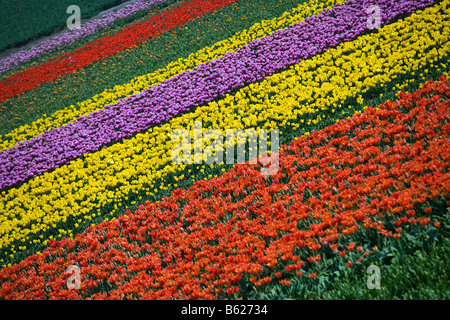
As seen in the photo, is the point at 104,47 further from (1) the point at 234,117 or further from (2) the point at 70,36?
(1) the point at 234,117

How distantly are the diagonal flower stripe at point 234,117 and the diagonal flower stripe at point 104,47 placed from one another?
8635 mm

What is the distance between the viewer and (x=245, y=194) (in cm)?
508

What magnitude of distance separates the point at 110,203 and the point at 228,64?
5.66m

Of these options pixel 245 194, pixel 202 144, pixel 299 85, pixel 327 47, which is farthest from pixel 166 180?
pixel 327 47

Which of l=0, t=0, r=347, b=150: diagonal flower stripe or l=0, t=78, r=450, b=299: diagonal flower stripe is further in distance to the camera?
l=0, t=0, r=347, b=150: diagonal flower stripe

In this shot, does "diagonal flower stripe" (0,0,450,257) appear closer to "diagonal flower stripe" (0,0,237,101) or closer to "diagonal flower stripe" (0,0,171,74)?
"diagonal flower stripe" (0,0,237,101)

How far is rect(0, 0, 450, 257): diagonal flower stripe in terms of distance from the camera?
6445mm

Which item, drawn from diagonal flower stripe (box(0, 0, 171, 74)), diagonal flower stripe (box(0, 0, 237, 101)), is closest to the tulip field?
diagonal flower stripe (box(0, 0, 237, 101))

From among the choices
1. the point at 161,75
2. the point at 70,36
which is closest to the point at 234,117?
the point at 161,75

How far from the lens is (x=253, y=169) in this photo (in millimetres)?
Result: 5531

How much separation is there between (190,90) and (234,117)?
7.16 feet

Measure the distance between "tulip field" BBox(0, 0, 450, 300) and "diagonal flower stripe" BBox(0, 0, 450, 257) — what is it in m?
0.05
